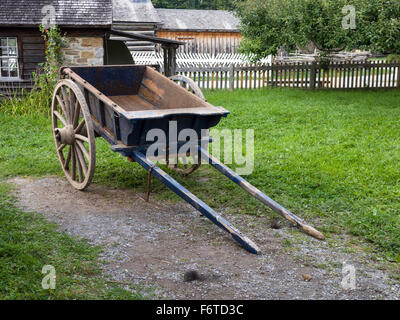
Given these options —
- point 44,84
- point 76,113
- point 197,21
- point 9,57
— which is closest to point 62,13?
point 9,57

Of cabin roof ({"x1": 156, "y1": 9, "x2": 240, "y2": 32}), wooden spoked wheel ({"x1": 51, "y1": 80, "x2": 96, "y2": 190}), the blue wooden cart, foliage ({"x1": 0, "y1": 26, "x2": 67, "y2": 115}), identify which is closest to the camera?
the blue wooden cart

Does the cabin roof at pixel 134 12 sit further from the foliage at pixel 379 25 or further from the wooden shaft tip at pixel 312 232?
the wooden shaft tip at pixel 312 232

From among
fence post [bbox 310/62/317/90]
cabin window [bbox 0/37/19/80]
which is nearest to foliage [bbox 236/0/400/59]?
fence post [bbox 310/62/317/90]

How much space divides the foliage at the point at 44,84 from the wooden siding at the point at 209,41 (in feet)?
61.9

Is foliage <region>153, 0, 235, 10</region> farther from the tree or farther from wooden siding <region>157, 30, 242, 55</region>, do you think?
the tree

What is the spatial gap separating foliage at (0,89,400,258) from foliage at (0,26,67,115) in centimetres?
71

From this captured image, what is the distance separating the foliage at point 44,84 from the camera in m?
11.8

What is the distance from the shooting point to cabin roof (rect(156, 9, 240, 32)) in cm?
3164

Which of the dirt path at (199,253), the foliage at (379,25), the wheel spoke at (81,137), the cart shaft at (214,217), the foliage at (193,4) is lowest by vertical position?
the dirt path at (199,253)

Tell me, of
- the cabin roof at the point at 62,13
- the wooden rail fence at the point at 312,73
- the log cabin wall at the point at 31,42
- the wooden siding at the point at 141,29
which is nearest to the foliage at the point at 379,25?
the wooden rail fence at the point at 312,73

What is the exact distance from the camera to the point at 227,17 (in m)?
34.0

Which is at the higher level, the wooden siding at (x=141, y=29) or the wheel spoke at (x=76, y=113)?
the wooden siding at (x=141, y=29)
